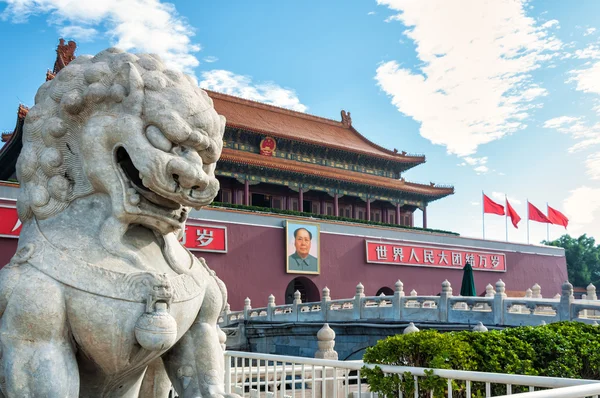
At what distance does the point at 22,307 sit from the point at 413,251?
69.6 feet

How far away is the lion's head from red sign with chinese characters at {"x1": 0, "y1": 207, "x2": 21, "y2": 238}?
1315 centimetres

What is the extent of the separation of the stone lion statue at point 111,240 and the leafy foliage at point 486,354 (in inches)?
65.3

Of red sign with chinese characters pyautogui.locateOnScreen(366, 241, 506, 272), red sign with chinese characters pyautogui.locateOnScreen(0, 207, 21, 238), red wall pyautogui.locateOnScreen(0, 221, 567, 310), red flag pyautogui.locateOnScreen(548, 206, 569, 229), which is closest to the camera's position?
red sign with chinese characters pyautogui.locateOnScreen(0, 207, 21, 238)

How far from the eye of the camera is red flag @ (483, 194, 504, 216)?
81.1 feet

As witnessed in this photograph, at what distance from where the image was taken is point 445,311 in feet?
41.3

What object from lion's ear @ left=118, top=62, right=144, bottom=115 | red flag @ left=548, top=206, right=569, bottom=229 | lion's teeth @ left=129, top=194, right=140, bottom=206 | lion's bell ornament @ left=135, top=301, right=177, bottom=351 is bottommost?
lion's bell ornament @ left=135, top=301, right=177, bottom=351

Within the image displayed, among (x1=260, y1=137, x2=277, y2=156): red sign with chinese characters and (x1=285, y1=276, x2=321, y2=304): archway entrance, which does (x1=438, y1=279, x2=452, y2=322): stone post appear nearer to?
(x1=285, y1=276, x2=321, y2=304): archway entrance

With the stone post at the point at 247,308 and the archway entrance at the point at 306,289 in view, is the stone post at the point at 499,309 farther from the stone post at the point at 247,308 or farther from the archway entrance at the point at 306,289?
the archway entrance at the point at 306,289

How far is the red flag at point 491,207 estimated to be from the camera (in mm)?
24734

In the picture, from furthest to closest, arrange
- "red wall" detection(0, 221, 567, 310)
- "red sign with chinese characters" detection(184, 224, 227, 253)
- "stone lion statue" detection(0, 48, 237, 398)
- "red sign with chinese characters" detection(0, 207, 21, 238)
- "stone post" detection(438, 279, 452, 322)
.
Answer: "red wall" detection(0, 221, 567, 310), "red sign with chinese characters" detection(184, 224, 227, 253), "red sign with chinese characters" detection(0, 207, 21, 238), "stone post" detection(438, 279, 452, 322), "stone lion statue" detection(0, 48, 237, 398)

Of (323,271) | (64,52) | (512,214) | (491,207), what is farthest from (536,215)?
(64,52)

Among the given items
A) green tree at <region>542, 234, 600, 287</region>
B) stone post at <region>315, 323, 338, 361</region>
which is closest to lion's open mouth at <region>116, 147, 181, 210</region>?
stone post at <region>315, 323, 338, 361</region>

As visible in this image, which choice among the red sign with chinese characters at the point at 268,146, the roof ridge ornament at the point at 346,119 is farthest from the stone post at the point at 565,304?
the roof ridge ornament at the point at 346,119

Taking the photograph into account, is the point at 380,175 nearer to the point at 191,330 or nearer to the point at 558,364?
the point at 558,364
